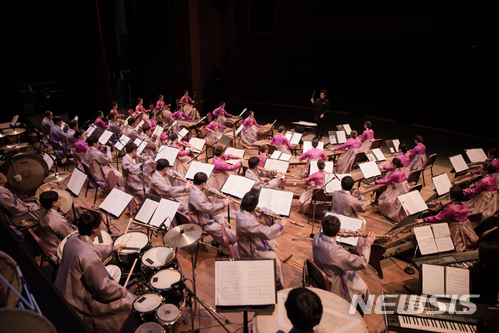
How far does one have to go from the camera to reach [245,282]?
2984 millimetres

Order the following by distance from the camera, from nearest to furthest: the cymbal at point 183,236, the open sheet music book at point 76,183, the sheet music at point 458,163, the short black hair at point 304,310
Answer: the short black hair at point 304,310 < the cymbal at point 183,236 < the open sheet music book at point 76,183 < the sheet music at point 458,163

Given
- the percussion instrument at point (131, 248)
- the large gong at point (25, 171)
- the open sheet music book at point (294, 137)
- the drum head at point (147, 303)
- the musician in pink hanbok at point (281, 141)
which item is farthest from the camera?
the open sheet music book at point (294, 137)

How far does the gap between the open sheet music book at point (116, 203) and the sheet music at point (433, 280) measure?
400 cm

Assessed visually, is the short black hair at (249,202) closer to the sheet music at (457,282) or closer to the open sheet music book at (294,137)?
the sheet music at (457,282)

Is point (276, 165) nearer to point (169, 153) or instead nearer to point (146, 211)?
point (169, 153)

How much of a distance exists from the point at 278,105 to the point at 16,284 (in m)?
17.4

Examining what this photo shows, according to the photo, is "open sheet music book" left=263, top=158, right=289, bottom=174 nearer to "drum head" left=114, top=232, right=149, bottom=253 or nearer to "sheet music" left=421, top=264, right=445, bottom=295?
"drum head" left=114, top=232, right=149, bottom=253

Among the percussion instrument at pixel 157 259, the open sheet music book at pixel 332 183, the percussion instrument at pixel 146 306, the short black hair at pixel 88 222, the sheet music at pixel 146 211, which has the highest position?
the short black hair at pixel 88 222

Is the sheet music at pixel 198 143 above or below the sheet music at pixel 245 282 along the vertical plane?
below

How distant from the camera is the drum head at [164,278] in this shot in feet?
12.2

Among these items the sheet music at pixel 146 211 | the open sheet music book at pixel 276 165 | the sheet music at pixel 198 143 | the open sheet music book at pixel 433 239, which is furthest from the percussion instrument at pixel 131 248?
the sheet music at pixel 198 143

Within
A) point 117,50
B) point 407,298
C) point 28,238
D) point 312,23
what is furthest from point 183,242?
point 117,50

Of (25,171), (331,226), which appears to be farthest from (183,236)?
(25,171)

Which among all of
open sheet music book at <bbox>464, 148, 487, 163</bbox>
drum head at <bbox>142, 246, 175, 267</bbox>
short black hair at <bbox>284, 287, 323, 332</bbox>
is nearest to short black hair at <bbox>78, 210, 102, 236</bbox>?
drum head at <bbox>142, 246, 175, 267</bbox>
